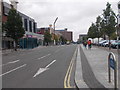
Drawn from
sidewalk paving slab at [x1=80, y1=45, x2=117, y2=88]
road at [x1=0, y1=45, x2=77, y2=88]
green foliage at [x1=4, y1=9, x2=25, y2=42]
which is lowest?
road at [x1=0, y1=45, x2=77, y2=88]

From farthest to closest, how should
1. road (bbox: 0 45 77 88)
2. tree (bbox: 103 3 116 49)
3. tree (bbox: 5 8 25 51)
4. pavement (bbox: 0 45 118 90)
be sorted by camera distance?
1. tree (bbox: 5 8 25 51)
2. tree (bbox: 103 3 116 49)
3. road (bbox: 0 45 77 88)
4. pavement (bbox: 0 45 118 90)

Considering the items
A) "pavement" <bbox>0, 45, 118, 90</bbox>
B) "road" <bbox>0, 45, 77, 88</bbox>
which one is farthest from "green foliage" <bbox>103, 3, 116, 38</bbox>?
"road" <bbox>0, 45, 77, 88</bbox>

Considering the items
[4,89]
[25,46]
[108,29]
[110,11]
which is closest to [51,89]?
[4,89]

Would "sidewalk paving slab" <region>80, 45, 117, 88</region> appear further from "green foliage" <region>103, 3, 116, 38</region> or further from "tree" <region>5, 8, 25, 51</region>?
"tree" <region>5, 8, 25, 51</region>

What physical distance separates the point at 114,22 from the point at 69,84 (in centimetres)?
3106

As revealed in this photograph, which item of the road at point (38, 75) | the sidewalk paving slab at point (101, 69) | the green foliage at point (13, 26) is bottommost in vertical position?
the road at point (38, 75)

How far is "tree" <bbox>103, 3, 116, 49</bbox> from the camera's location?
36.4 m

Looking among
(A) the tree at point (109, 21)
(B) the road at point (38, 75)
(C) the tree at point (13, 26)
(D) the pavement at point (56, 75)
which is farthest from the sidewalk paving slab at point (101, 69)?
(C) the tree at point (13, 26)

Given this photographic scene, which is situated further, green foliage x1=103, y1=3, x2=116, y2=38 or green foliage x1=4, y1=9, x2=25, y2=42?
green foliage x1=4, y1=9, x2=25, y2=42

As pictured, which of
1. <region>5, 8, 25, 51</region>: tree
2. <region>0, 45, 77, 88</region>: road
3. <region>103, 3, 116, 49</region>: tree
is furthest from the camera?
<region>5, 8, 25, 51</region>: tree

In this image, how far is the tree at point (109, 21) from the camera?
120ft

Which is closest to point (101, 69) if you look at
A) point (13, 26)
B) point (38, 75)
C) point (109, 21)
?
point (38, 75)

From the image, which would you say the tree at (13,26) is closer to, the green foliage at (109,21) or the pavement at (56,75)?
the green foliage at (109,21)

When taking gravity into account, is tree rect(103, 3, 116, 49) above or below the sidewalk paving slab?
above
